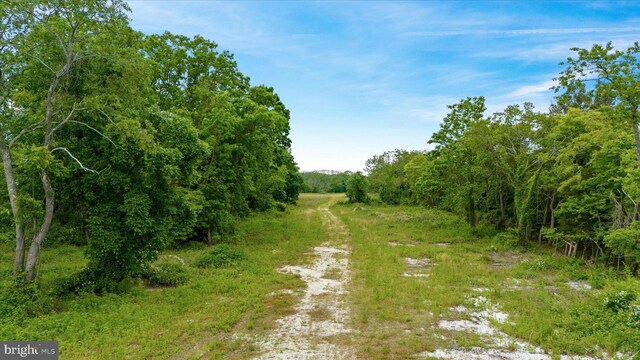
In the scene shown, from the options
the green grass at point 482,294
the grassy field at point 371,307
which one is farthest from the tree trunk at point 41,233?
the green grass at point 482,294

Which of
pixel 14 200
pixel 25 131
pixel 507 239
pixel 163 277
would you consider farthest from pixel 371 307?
pixel 507 239

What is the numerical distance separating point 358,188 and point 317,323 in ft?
184

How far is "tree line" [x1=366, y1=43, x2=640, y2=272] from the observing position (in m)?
12.2

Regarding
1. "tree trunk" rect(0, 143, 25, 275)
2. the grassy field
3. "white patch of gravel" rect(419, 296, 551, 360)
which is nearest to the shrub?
the grassy field

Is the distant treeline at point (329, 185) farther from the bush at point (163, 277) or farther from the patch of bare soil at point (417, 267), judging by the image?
the bush at point (163, 277)

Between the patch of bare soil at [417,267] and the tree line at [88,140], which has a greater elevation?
the tree line at [88,140]

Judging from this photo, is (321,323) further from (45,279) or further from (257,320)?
(45,279)

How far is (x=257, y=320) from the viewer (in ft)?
37.0

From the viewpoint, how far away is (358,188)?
66.5m

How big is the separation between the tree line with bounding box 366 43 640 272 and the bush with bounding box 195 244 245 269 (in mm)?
16010

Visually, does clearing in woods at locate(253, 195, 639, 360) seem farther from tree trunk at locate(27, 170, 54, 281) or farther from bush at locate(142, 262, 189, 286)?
tree trunk at locate(27, 170, 54, 281)

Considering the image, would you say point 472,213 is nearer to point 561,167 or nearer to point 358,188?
point 561,167

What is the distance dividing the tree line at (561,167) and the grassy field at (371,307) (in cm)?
255

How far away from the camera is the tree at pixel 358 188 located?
218 feet
